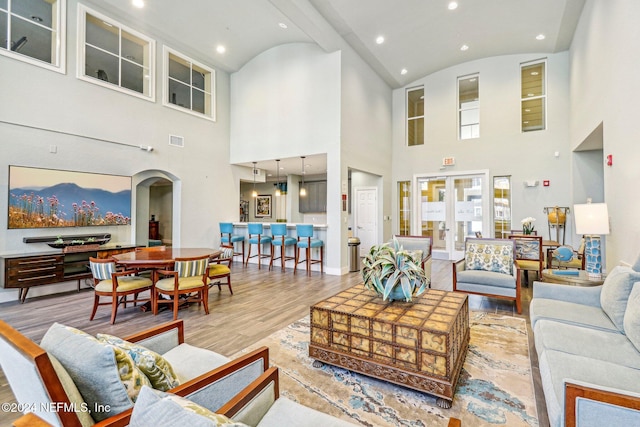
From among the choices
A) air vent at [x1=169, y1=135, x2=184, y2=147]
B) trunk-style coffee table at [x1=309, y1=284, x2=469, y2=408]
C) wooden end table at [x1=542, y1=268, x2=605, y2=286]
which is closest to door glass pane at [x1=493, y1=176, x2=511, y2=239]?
wooden end table at [x1=542, y1=268, x2=605, y2=286]

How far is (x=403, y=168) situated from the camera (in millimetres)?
9000

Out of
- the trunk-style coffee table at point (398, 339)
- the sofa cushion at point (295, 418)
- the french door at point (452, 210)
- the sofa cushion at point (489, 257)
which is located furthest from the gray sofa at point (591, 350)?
the french door at point (452, 210)

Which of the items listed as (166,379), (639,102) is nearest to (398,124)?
(639,102)

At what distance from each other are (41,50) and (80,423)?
264 inches

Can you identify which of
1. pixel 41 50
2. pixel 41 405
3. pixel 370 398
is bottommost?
pixel 370 398

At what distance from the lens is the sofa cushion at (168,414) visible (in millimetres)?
680

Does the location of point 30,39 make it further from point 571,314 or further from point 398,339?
point 571,314

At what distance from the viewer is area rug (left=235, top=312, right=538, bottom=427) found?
72.9 inches

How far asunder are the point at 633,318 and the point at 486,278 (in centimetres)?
202

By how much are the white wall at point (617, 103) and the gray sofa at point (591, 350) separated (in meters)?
1.08

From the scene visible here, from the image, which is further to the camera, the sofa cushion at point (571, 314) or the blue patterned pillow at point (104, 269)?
the blue patterned pillow at point (104, 269)

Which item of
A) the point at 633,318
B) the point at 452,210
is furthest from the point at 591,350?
the point at 452,210

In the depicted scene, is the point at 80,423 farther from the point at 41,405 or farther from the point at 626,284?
the point at 626,284

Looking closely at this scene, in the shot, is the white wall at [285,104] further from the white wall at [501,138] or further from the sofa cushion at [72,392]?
the sofa cushion at [72,392]
